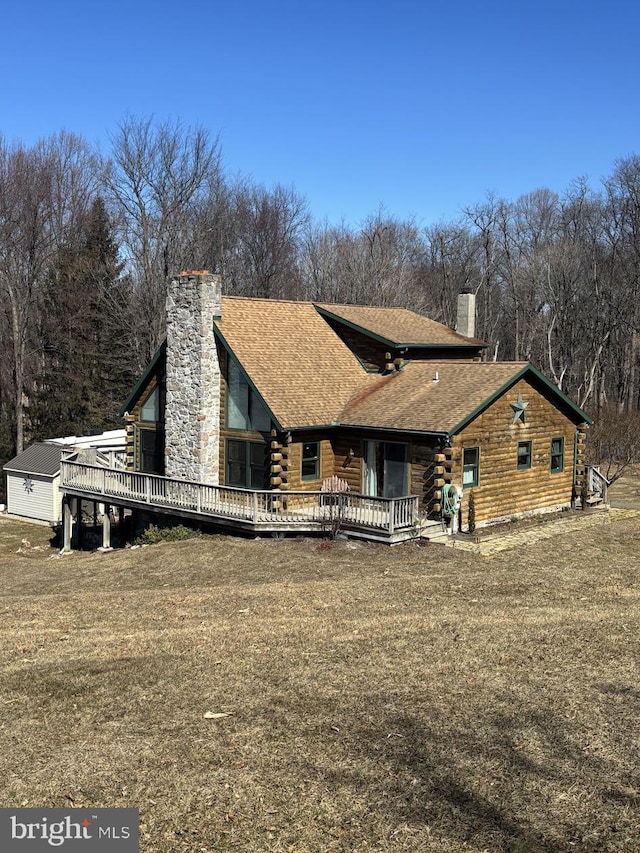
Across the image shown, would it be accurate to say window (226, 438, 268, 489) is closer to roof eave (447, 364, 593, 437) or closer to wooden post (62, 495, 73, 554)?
roof eave (447, 364, 593, 437)

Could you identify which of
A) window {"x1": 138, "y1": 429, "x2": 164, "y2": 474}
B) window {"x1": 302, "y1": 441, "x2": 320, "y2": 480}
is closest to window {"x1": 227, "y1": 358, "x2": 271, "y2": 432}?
window {"x1": 302, "y1": 441, "x2": 320, "y2": 480}

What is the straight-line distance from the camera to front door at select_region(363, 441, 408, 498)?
2216 centimetres

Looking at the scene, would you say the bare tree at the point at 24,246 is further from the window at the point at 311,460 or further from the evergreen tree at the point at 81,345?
the window at the point at 311,460

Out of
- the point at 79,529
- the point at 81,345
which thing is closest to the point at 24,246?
the point at 81,345

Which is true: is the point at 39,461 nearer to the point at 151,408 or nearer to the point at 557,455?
the point at 151,408

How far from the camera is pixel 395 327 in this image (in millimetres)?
27031

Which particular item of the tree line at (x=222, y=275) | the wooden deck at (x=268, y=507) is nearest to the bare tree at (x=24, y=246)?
the tree line at (x=222, y=275)

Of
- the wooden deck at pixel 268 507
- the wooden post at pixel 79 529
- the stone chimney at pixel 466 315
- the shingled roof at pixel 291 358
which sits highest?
the stone chimney at pixel 466 315

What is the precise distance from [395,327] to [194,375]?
7083 mm

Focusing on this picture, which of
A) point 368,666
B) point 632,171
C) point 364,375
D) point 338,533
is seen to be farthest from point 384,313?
point 632,171

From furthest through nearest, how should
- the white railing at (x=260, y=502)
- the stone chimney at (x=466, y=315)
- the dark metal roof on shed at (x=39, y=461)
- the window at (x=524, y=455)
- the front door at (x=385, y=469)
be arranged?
the dark metal roof on shed at (x=39, y=461) < the stone chimney at (x=466, y=315) < the window at (x=524, y=455) < the front door at (x=385, y=469) < the white railing at (x=260, y=502)

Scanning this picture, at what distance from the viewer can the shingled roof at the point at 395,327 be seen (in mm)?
25672

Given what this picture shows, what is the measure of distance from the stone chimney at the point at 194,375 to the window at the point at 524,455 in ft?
28.7

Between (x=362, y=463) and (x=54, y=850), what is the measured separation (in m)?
16.7
